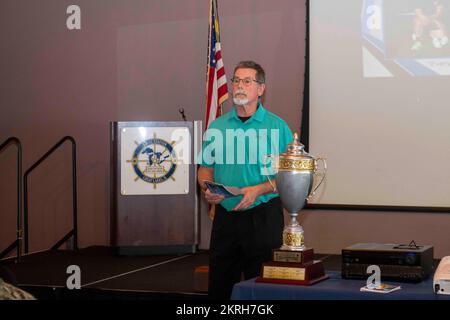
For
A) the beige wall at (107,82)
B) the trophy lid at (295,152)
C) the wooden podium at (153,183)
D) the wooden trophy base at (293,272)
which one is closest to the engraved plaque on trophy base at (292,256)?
the wooden trophy base at (293,272)

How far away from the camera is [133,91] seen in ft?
23.4

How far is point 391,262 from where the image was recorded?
8.97ft

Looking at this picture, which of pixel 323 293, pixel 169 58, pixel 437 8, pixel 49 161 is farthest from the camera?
pixel 49 161

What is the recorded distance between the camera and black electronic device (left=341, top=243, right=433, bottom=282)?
2.69m

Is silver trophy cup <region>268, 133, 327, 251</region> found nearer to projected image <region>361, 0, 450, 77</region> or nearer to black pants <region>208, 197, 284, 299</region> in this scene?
black pants <region>208, 197, 284, 299</region>

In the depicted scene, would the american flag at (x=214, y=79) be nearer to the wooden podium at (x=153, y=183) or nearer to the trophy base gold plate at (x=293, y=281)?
the wooden podium at (x=153, y=183)

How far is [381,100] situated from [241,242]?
3.08 meters

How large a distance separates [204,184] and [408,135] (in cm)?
310

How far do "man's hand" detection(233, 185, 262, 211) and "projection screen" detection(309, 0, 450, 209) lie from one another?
3.09 metres

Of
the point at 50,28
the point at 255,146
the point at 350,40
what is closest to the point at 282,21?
the point at 350,40

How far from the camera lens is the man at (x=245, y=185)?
3541 millimetres

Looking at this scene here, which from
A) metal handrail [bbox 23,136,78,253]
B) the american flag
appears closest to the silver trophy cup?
the american flag

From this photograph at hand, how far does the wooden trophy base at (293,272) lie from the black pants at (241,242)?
0.76 metres

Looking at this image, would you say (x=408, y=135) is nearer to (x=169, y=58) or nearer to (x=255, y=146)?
(x=169, y=58)
